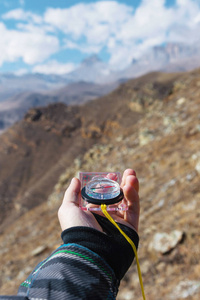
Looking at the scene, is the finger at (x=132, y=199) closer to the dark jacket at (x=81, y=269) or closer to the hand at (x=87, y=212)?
the hand at (x=87, y=212)

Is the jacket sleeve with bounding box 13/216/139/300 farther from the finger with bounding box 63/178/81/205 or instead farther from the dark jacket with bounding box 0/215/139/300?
the finger with bounding box 63/178/81/205

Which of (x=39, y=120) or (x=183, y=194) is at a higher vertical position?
(x=183, y=194)

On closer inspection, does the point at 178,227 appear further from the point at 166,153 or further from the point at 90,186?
the point at 166,153

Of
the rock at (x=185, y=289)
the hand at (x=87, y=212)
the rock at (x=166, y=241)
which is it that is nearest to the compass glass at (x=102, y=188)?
the hand at (x=87, y=212)

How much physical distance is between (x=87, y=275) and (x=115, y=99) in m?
69.0

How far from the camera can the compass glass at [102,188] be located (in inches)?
84.4

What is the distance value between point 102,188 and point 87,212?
0.32 m

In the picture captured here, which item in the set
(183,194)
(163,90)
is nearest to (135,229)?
(183,194)

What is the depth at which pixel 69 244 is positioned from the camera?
5.42 feet

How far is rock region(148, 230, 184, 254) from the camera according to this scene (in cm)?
542

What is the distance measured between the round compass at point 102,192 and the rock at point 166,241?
3.83 metres

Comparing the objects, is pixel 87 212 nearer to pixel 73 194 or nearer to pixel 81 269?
pixel 73 194

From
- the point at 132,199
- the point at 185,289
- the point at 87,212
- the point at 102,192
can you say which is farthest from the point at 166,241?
the point at 87,212

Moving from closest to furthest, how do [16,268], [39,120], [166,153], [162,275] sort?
[162,275], [16,268], [166,153], [39,120]
